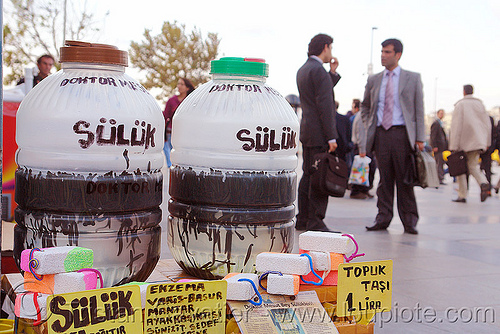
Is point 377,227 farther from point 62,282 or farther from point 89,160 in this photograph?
point 62,282

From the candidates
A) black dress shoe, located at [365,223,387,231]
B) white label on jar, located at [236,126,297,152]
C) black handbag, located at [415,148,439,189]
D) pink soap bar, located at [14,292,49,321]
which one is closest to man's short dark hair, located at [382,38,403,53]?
black handbag, located at [415,148,439,189]

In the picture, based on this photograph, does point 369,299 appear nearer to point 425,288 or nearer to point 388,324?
point 388,324

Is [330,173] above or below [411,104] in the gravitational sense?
below

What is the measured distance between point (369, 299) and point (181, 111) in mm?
995

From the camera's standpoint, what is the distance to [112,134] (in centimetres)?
189

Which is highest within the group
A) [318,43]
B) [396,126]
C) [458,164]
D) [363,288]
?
[318,43]

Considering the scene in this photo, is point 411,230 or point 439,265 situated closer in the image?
point 439,265

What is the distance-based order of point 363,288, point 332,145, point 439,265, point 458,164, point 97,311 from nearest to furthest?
point 97,311 < point 363,288 < point 439,265 < point 332,145 < point 458,164

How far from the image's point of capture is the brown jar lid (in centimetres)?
196

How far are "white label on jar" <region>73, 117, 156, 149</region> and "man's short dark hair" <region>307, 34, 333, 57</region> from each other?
4.25 metres

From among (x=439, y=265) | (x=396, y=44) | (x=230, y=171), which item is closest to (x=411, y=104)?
(x=396, y=44)

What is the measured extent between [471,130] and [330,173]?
5.49m

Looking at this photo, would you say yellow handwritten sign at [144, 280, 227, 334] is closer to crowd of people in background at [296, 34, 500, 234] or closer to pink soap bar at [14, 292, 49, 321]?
pink soap bar at [14, 292, 49, 321]

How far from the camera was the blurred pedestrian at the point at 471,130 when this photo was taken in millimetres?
9969
